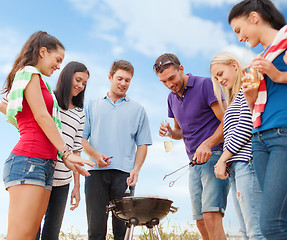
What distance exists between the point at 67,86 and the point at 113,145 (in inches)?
33.4

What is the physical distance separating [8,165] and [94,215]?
1533mm

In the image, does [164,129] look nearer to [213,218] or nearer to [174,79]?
[174,79]

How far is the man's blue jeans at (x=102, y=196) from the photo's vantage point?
3498 mm

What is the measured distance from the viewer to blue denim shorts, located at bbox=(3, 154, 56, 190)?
2174mm

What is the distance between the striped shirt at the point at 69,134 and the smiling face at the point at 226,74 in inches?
58.8

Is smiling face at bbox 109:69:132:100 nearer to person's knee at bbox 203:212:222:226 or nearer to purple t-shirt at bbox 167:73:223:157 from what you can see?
purple t-shirt at bbox 167:73:223:157

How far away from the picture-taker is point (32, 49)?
2.58 m

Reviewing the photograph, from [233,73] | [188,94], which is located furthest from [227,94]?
[188,94]

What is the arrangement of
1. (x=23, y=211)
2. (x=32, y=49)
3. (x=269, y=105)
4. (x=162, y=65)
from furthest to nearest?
(x=162, y=65)
(x=32, y=49)
(x=23, y=211)
(x=269, y=105)

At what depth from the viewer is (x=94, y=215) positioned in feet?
11.5

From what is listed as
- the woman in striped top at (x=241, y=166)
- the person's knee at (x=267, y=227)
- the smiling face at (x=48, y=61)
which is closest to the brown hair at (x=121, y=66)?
the smiling face at (x=48, y=61)

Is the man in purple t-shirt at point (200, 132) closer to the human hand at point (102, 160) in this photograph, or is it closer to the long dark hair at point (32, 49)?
the human hand at point (102, 160)

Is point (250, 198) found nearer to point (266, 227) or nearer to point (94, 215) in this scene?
point (266, 227)

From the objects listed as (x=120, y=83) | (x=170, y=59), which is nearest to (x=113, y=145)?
(x=120, y=83)
